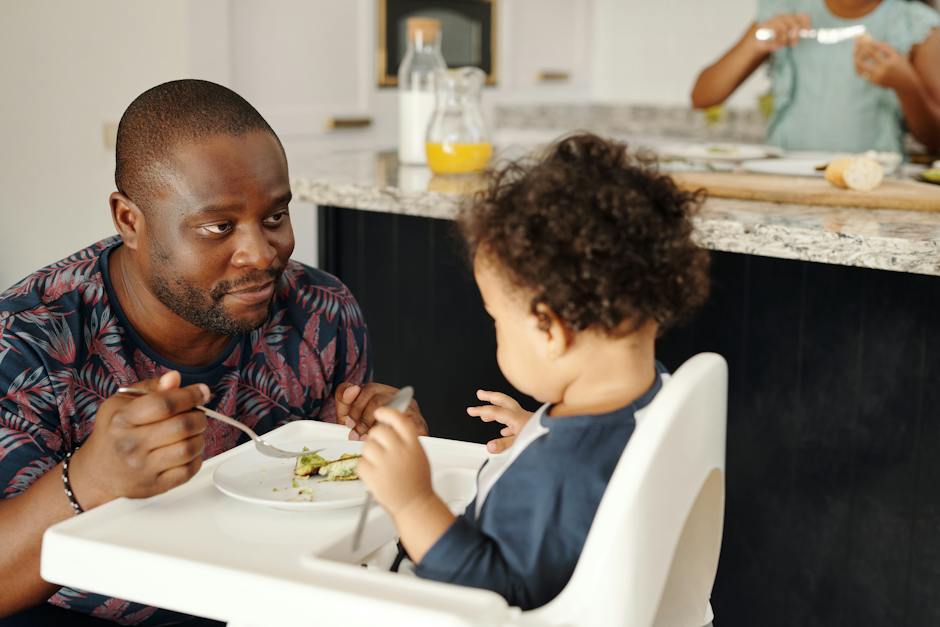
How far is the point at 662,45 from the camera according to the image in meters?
4.52

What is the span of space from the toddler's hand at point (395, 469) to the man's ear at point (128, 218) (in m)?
0.51

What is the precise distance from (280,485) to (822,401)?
3.61 ft

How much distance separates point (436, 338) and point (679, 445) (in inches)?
58.7

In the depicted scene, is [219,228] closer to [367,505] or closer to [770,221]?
[367,505]

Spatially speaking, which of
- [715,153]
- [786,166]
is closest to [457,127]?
[715,153]

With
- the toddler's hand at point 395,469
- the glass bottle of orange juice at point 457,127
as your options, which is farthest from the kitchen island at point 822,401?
the toddler's hand at point 395,469

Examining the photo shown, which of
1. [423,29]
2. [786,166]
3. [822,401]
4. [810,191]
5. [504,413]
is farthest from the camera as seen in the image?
[423,29]

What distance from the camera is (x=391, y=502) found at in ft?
2.80

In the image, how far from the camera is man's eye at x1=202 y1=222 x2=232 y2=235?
46.8 inches

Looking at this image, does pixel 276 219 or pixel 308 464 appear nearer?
pixel 308 464

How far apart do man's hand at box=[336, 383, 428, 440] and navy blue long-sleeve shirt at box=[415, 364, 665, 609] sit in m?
0.48

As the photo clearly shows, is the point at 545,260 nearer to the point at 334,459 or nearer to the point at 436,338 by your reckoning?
the point at 334,459

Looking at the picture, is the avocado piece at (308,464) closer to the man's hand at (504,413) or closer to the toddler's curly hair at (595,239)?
the man's hand at (504,413)

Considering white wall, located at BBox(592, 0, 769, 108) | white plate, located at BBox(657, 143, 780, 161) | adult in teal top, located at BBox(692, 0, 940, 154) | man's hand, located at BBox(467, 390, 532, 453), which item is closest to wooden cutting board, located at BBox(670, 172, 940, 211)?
white plate, located at BBox(657, 143, 780, 161)
